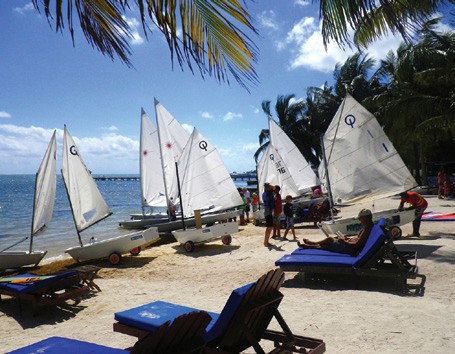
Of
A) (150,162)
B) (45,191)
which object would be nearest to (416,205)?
(45,191)

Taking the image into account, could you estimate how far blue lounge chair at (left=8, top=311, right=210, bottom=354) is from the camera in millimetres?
2971

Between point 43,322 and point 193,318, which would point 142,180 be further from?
point 193,318

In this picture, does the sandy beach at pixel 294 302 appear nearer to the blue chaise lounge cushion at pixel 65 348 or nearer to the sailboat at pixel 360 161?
the blue chaise lounge cushion at pixel 65 348

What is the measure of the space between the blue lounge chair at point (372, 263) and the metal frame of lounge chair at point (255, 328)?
304cm

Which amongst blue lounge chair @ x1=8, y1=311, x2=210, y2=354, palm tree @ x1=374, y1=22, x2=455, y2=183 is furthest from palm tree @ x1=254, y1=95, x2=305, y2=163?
blue lounge chair @ x1=8, y1=311, x2=210, y2=354

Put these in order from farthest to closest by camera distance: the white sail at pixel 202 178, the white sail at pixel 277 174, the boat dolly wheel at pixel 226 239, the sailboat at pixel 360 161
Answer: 1. the white sail at pixel 277 174
2. the white sail at pixel 202 178
3. the boat dolly wheel at pixel 226 239
4. the sailboat at pixel 360 161

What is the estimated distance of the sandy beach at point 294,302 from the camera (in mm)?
4855

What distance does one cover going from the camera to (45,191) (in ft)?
39.8

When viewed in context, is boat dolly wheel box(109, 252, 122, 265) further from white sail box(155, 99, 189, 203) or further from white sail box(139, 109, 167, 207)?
white sail box(139, 109, 167, 207)

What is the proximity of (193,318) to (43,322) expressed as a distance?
4.68 meters

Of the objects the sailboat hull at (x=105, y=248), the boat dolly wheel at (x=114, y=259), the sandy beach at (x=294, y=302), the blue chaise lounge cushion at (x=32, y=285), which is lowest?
the sandy beach at (x=294, y=302)

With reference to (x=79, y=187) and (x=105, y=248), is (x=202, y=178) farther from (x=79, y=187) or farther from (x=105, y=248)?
(x=105, y=248)

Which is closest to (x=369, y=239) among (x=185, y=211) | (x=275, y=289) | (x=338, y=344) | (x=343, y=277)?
(x=343, y=277)

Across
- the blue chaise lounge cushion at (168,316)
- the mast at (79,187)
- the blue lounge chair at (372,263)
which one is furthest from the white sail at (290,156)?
the blue chaise lounge cushion at (168,316)
